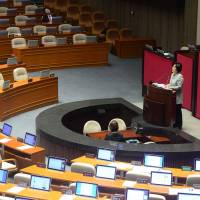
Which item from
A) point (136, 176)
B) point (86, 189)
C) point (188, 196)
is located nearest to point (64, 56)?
point (136, 176)

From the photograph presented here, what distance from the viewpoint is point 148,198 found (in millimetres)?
9555

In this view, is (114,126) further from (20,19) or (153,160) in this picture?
(20,19)

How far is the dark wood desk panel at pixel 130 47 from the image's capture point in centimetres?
2441

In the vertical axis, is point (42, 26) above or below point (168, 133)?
above

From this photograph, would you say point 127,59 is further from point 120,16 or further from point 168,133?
point 168,133

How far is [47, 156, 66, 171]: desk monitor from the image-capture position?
1148cm

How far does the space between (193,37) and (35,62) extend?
551 centimetres

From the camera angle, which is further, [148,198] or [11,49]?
[11,49]

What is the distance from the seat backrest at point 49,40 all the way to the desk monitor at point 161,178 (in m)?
11.9

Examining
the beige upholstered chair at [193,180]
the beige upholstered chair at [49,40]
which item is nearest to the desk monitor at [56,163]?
the beige upholstered chair at [193,180]

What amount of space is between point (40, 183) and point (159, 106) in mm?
4785

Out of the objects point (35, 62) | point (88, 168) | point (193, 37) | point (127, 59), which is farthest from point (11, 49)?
point (88, 168)

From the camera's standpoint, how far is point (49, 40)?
22.1 metres

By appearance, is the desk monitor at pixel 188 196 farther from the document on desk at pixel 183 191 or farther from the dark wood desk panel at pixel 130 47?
the dark wood desk panel at pixel 130 47
